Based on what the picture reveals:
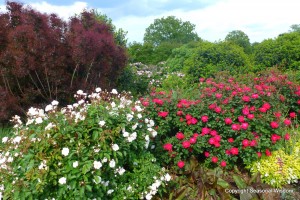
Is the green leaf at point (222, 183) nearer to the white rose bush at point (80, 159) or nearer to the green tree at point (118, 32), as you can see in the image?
the white rose bush at point (80, 159)

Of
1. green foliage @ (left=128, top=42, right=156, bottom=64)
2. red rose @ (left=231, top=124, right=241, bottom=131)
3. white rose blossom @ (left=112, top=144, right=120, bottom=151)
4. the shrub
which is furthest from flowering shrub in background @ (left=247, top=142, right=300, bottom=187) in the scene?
green foliage @ (left=128, top=42, right=156, bottom=64)

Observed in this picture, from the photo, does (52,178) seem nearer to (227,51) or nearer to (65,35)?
(65,35)

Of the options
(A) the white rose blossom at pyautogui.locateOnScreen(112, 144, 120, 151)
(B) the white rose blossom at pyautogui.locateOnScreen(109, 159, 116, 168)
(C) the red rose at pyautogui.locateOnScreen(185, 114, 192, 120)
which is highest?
(C) the red rose at pyautogui.locateOnScreen(185, 114, 192, 120)

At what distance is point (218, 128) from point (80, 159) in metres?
1.98

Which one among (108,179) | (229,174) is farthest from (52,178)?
(229,174)

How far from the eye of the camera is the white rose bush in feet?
9.98

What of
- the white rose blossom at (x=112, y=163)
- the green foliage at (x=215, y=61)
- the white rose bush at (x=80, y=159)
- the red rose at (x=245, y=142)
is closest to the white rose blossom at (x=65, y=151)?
the white rose bush at (x=80, y=159)

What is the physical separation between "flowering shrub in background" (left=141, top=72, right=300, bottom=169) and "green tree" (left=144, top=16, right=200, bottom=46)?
30279 mm

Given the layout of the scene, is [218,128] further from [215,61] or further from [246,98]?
[215,61]

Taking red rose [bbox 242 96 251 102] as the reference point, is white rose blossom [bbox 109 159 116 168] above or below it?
below

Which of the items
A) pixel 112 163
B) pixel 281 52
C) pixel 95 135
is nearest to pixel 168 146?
pixel 112 163

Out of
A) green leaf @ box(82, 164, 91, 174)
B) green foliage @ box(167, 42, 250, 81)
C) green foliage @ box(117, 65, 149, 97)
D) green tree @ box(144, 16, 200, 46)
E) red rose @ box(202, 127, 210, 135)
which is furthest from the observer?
green tree @ box(144, 16, 200, 46)

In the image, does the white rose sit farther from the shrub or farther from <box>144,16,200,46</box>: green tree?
<box>144,16,200,46</box>: green tree

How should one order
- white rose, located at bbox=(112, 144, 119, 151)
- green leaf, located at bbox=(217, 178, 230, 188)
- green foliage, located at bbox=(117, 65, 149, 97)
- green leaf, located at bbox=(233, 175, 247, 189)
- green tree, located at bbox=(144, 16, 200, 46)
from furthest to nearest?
green tree, located at bbox=(144, 16, 200, 46) → green foliage, located at bbox=(117, 65, 149, 97) → green leaf, located at bbox=(233, 175, 247, 189) → green leaf, located at bbox=(217, 178, 230, 188) → white rose, located at bbox=(112, 144, 119, 151)
